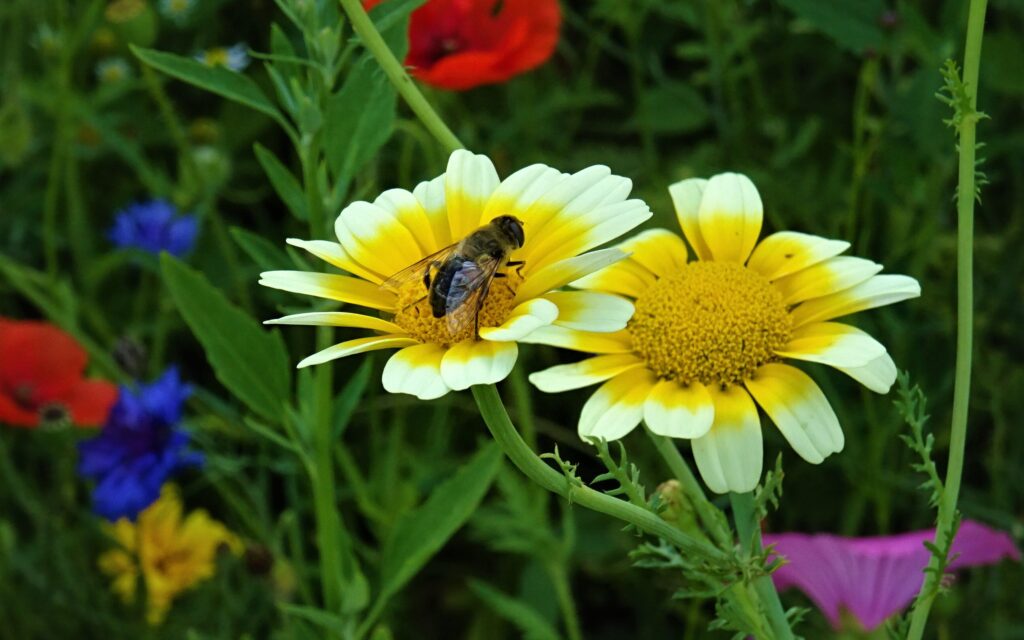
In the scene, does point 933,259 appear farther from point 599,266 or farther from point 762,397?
point 599,266

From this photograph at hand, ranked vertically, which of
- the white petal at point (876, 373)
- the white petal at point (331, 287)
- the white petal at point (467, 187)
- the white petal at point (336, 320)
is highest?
the white petal at point (467, 187)

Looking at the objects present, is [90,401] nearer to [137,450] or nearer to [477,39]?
[137,450]

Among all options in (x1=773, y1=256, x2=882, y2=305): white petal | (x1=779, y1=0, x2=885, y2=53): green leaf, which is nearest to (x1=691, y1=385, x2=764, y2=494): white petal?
(x1=773, y1=256, x2=882, y2=305): white petal

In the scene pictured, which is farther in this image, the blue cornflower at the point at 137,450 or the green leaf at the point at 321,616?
the blue cornflower at the point at 137,450

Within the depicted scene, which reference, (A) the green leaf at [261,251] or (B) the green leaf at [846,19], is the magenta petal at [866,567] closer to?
(A) the green leaf at [261,251]

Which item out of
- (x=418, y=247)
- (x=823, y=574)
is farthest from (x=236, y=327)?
(x=823, y=574)

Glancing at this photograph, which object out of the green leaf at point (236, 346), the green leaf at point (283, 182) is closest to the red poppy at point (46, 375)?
the green leaf at point (236, 346)
